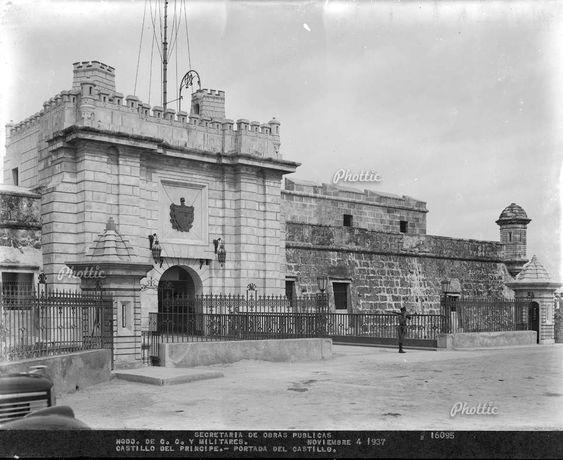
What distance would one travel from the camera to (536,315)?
21031 mm

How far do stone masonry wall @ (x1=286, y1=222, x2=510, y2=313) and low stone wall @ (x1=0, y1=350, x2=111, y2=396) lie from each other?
13.2 m

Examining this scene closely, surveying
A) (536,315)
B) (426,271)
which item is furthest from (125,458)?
(426,271)

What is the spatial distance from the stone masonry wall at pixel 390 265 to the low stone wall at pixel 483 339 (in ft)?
25.0

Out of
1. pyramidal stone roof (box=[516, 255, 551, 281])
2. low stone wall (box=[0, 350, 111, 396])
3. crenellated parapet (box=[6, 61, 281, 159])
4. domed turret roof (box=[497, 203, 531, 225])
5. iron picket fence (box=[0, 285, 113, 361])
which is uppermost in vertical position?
crenellated parapet (box=[6, 61, 281, 159])

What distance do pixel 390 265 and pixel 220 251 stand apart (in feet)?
32.6

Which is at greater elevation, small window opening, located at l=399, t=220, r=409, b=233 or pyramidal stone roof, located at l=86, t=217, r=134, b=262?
small window opening, located at l=399, t=220, r=409, b=233

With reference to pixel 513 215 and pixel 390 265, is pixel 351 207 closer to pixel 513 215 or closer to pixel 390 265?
pixel 390 265

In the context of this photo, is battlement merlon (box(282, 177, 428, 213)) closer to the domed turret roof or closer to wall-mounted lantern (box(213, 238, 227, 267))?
the domed turret roof

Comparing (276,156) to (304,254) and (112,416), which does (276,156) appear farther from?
(112,416)

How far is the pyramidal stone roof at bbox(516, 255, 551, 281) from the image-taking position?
68.9ft

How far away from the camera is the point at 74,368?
36.5ft

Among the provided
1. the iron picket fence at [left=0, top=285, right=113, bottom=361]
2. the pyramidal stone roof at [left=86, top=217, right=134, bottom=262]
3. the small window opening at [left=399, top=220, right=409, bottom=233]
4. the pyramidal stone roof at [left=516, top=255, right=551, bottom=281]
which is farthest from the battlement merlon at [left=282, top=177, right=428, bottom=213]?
the iron picket fence at [left=0, top=285, right=113, bottom=361]

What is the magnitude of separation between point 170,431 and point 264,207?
→ 48.2 ft

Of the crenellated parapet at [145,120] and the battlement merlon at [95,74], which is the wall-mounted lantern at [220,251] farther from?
the battlement merlon at [95,74]
